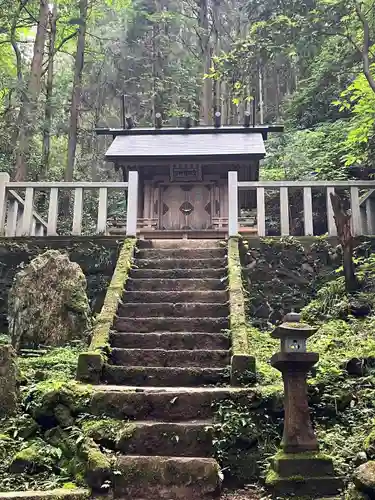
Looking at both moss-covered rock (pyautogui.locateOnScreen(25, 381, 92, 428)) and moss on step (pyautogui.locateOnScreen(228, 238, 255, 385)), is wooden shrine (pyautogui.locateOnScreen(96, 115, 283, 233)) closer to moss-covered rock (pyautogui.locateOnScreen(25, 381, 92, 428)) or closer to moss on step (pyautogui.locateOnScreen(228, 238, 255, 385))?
moss on step (pyautogui.locateOnScreen(228, 238, 255, 385))

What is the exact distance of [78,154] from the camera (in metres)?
22.5

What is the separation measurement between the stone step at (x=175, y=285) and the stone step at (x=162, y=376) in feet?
7.20

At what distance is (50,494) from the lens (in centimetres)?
360

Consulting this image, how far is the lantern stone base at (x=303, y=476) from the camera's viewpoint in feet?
12.9

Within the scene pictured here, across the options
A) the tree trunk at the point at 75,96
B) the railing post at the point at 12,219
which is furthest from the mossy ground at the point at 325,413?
the tree trunk at the point at 75,96

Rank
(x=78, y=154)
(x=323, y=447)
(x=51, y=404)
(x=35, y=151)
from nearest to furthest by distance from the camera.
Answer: (x=323, y=447)
(x=51, y=404)
(x=35, y=151)
(x=78, y=154)

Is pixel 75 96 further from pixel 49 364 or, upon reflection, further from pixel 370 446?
pixel 370 446

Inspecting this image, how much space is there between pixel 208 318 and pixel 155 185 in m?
7.45

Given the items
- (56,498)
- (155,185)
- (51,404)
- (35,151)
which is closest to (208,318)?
(51,404)

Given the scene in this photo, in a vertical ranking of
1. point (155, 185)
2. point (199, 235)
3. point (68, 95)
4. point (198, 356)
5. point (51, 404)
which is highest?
point (68, 95)

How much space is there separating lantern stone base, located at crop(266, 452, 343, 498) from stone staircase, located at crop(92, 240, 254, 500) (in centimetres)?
48

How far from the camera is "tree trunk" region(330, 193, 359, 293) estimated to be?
25.5ft

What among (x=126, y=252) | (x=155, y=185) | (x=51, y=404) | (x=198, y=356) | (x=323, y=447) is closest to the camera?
(x=323, y=447)

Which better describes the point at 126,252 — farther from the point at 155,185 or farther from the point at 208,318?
the point at 155,185
